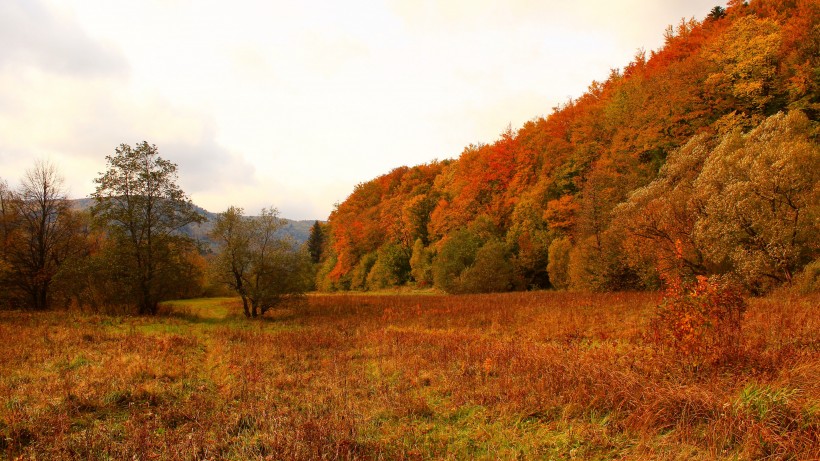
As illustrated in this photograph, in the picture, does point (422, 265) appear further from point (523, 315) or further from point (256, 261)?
point (523, 315)

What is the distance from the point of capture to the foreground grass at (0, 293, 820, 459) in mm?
5219

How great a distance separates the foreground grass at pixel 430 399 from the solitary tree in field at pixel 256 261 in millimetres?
11972

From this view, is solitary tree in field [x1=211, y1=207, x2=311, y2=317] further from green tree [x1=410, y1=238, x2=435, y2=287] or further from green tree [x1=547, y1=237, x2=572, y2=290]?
green tree [x1=410, y1=238, x2=435, y2=287]

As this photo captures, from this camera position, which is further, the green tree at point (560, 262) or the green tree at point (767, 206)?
the green tree at point (560, 262)

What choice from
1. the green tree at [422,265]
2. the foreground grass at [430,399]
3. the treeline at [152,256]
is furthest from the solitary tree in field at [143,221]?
the green tree at [422,265]

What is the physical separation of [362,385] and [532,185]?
138 ft

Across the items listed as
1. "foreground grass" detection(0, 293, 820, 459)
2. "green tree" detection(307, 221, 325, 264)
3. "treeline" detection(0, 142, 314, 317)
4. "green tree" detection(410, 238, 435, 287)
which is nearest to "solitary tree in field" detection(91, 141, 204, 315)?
"treeline" detection(0, 142, 314, 317)

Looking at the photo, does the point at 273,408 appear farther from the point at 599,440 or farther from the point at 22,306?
the point at 22,306

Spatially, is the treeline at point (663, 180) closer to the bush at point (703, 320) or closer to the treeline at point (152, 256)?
the bush at point (703, 320)

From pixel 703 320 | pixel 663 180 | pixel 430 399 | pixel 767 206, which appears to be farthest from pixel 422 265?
pixel 703 320

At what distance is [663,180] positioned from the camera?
25.1 m

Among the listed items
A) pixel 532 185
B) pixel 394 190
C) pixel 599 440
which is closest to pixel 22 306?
pixel 599 440

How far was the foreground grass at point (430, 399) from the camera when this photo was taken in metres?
5.22

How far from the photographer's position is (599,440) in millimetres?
5375
